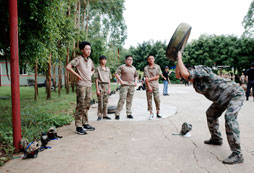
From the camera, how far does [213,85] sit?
3.34 meters

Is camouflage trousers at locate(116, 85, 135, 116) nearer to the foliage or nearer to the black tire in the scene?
the black tire

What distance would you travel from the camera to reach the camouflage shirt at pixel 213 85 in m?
3.28

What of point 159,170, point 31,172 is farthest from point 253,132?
point 31,172

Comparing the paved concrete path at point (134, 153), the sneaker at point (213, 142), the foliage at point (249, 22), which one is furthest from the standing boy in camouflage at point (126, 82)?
the foliage at point (249, 22)

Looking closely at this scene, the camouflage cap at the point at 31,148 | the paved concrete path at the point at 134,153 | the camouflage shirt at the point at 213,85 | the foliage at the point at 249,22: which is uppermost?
the foliage at the point at 249,22

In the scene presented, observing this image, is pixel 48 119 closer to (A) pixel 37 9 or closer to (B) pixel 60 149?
(B) pixel 60 149

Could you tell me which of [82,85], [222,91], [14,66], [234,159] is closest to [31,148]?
[14,66]

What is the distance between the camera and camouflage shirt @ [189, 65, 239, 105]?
3.28 meters

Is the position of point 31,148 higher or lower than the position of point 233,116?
lower

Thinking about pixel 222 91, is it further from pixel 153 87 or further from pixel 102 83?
pixel 102 83

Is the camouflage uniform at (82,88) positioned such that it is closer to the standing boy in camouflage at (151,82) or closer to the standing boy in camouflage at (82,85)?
the standing boy in camouflage at (82,85)

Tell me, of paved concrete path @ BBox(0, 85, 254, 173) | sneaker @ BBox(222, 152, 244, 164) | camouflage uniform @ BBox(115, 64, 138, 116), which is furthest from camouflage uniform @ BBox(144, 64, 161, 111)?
sneaker @ BBox(222, 152, 244, 164)

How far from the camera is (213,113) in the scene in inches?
145

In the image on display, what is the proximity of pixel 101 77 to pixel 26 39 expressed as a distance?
7.72ft
